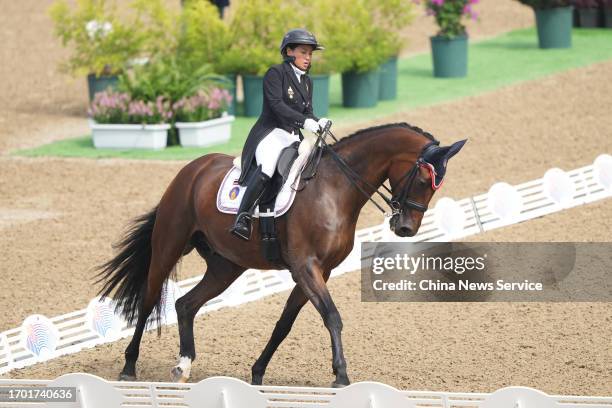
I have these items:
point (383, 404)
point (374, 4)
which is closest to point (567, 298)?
point (383, 404)

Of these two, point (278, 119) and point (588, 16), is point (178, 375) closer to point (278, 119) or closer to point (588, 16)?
point (278, 119)

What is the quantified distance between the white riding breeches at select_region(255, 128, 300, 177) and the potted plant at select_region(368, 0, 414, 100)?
11918mm

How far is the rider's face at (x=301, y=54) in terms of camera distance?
910cm

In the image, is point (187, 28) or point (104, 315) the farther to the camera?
point (187, 28)

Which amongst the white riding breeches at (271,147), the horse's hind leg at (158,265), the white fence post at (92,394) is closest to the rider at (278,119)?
the white riding breeches at (271,147)

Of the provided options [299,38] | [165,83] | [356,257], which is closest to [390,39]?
[165,83]

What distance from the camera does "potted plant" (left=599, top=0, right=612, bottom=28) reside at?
27152mm

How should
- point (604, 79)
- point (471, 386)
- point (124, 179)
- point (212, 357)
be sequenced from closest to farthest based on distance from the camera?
point (471, 386)
point (212, 357)
point (124, 179)
point (604, 79)

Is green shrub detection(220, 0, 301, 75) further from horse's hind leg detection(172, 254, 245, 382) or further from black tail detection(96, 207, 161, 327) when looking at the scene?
horse's hind leg detection(172, 254, 245, 382)

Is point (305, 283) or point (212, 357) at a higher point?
point (305, 283)

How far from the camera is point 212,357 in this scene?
10172mm

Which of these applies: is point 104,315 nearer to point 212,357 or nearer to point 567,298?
point 212,357

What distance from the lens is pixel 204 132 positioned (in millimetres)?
18812

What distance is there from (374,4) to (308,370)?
12763 mm
